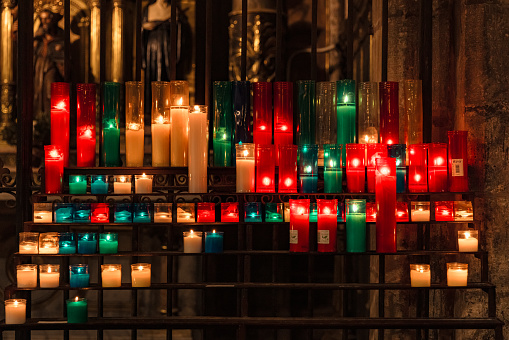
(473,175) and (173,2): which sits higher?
(173,2)

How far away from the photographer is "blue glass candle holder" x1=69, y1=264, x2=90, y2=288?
2.98m

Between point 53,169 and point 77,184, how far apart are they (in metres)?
0.13

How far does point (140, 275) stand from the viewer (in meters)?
2.98

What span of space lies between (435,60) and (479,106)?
62 centimetres

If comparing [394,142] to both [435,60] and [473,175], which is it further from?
[435,60]

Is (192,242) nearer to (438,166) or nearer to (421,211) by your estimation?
(421,211)

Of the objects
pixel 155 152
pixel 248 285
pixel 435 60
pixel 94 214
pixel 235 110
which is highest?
pixel 435 60

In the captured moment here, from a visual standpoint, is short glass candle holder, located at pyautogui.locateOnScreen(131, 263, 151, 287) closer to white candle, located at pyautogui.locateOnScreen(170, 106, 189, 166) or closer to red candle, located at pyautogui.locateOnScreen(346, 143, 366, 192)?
white candle, located at pyautogui.locateOnScreen(170, 106, 189, 166)

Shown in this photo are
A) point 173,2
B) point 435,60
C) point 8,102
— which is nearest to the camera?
point 173,2

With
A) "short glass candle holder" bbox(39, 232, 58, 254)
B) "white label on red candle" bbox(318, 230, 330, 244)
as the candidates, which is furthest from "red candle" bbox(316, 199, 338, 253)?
"short glass candle holder" bbox(39, 232, 58, 254)

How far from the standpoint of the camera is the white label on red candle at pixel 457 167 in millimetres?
3059

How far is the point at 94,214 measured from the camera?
306cm

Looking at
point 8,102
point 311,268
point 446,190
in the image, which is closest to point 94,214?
point 311,268

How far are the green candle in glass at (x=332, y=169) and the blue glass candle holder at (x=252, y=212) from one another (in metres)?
0.34
